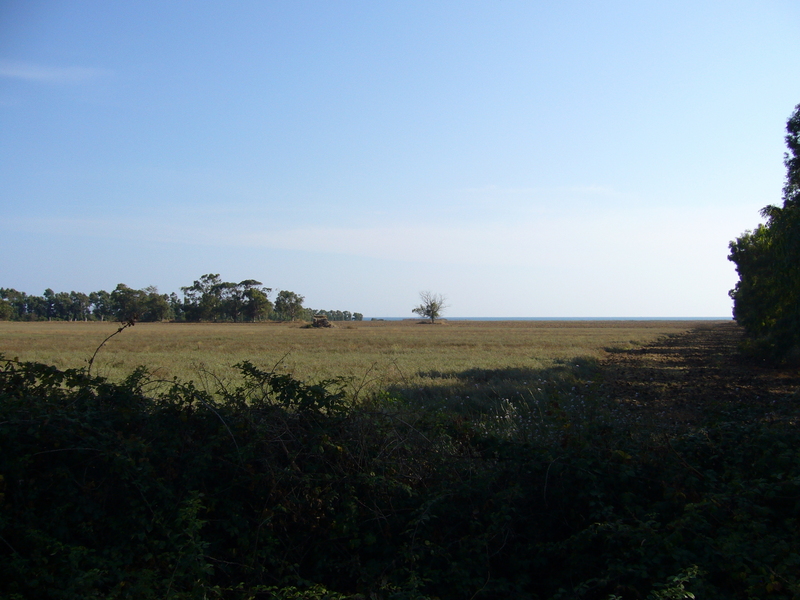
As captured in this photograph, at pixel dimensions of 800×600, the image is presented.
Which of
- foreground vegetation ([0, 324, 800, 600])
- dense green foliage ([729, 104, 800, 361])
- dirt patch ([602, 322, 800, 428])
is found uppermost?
dense green foliage ([729, 104, 800, 361])

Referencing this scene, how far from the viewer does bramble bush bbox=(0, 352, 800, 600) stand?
3787 mm

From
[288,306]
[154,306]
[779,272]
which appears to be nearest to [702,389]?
[779,272]

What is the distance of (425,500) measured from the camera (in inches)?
188

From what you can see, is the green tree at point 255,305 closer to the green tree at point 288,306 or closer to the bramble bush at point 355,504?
the green tree at point 288,306

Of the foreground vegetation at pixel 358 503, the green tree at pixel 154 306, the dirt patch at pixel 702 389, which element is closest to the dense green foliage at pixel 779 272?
the dirt patch at pixel 702 389

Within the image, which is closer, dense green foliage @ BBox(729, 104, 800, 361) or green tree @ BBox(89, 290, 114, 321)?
dense green foliage @ BBox(729, 104, 800, 361)

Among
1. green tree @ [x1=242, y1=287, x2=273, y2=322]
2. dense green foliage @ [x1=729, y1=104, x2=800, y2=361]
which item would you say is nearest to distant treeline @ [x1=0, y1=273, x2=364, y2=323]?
green tree @ [x1=242, y1=287, x2=273, y2=322]

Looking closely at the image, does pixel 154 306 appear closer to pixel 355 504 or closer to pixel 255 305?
pixel 255 305

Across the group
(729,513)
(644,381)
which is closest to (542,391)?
(644,381)

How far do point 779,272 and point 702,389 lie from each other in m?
4.15

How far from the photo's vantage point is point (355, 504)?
4.71m

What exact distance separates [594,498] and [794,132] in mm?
14774

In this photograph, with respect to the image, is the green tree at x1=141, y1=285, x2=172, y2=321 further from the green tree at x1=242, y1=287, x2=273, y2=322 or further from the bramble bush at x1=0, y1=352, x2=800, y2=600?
the bramble bush at x1=0, y1=352, x2=800, y2=600

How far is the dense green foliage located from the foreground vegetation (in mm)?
10535
